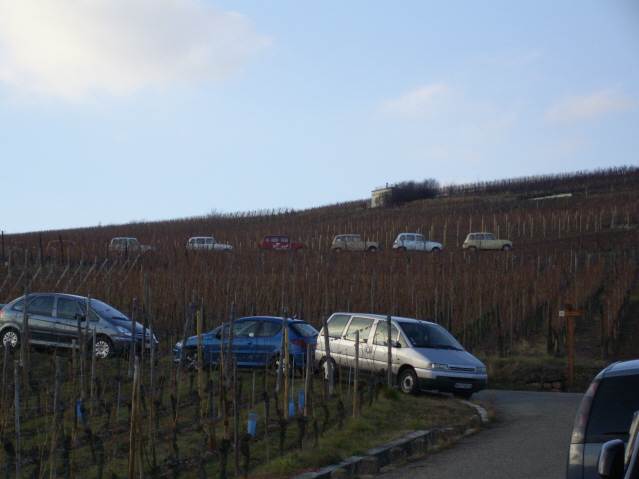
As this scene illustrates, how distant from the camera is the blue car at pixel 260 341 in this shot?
15859mm

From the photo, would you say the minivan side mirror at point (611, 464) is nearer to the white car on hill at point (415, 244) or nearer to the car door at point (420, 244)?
the white car on hill at point (415, 244)

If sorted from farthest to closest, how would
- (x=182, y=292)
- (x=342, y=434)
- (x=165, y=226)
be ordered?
1. (x=165, y=226)
2. (x=182, y=292)
3. (x=342, y=434)

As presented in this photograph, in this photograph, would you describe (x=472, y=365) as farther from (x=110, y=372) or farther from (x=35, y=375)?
(x=35, y=375)

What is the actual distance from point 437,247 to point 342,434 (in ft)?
115

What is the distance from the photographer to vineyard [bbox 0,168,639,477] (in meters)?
23.0

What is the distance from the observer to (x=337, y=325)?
53.3 feet

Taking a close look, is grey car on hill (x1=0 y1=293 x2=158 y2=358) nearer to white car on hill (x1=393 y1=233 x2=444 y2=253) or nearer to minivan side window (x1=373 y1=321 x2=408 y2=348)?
minivan side window (x1=373 y1=321 x2=408 y2=348)

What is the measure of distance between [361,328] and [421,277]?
44.6 ft

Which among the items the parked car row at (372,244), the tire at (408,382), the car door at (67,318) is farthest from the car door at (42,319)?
the parked car row at (372,244)

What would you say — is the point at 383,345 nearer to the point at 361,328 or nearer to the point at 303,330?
the point at 361,328

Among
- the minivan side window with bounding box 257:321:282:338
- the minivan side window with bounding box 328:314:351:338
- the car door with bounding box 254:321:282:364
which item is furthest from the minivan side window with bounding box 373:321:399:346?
the minivan side window with bounding box 257:321:282:338

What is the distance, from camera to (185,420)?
1113 cm

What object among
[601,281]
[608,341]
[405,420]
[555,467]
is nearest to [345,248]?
[601,281]

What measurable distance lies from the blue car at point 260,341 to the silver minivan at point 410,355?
0.47 meters
